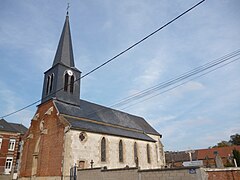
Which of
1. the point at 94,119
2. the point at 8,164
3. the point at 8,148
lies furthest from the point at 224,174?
the point at 8,164

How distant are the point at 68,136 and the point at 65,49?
38.1 feet

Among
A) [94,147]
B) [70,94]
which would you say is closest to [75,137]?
[94,147]

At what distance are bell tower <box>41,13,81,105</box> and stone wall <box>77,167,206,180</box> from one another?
349 inches

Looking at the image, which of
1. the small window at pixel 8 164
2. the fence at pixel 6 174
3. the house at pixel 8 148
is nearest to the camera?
the fence at pixel 6 174

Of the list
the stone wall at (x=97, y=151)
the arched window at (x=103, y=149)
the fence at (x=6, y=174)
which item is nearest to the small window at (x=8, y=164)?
the fence at (x=6, y=174)

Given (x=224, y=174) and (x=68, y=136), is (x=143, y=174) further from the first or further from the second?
(x=68, y=136)

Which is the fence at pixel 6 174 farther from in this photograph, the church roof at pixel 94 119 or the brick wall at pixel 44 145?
the church roof at pixel 94 119

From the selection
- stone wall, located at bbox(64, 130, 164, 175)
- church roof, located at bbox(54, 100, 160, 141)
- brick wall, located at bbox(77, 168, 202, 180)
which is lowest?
brick wall, located at bbox(77, 168, 202, 180)

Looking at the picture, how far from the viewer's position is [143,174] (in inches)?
447

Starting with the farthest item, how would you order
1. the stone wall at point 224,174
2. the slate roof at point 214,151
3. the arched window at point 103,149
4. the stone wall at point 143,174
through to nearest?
the slate roof at point 214,151
the arched window at point 103,149
the stone wall at point 224,174
the stone wall at point 143,174

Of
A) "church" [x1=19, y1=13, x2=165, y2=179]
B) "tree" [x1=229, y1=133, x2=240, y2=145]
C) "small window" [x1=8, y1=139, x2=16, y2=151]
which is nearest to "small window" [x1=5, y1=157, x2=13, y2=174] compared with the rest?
"small window" [x1=8, y1=139, x2=16, y2=151]

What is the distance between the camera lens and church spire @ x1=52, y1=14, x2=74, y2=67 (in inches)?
901

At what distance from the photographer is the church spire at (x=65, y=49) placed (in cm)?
Answer: 2290

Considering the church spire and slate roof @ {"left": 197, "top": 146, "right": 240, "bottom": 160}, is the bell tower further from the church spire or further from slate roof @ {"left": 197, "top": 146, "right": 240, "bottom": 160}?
slate roof @ {"left": 197, "top": 146, "right": 240, "bottom": 160}
